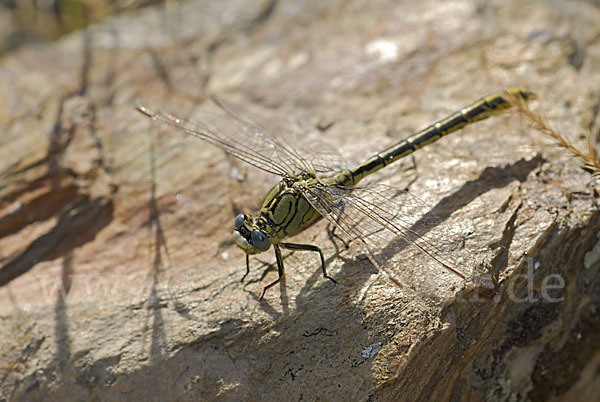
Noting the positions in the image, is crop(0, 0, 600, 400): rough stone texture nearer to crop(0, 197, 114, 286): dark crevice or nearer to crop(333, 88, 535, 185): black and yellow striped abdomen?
crop(0, 197, 114, 286): dark crevice

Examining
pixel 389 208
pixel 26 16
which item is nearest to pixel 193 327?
pixel 389 208

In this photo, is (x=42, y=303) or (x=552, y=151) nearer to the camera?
(x=42, y=303)

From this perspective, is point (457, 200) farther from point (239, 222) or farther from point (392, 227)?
point (239, 222)

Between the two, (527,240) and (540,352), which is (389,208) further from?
(540,352)

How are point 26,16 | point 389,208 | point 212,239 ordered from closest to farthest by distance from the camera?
point 389,208
point 212,239
point 26,16

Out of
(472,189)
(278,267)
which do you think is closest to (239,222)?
(278,267)

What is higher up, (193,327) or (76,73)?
(76,73)

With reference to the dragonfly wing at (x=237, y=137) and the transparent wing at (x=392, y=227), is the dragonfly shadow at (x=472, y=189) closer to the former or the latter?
the transparent wing at (x=392, y=227)
